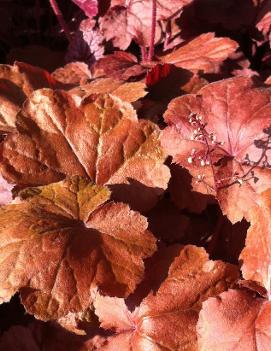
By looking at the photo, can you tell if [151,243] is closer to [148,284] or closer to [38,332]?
[148,284]

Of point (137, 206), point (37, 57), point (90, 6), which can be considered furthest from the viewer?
point (37, 57)

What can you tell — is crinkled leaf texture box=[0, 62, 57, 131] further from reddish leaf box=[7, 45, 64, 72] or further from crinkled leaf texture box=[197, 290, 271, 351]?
crinkled leaf texture box=[197, 290, 271, 351]

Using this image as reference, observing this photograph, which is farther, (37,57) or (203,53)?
(37,57)

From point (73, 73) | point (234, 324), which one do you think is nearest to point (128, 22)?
point (73, 73)

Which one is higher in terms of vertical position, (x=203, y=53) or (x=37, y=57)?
(x=203, y=53)

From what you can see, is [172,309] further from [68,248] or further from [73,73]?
[73,73]

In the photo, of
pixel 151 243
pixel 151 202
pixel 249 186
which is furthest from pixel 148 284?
pixel 249 186
